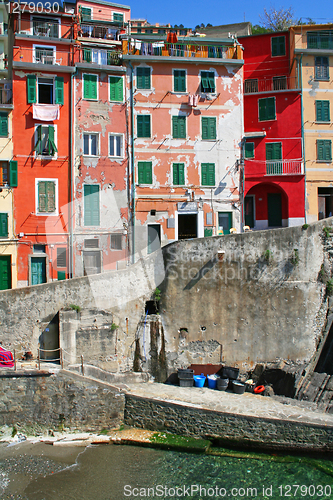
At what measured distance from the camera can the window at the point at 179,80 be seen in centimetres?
2481

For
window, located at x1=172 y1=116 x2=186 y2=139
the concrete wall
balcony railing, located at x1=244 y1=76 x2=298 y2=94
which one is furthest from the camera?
balcony railing, located at x1=244 y1=76 x2=298 y2=94

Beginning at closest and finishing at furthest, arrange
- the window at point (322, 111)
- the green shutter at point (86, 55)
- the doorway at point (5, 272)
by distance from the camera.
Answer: the doorway at point (5, 272) < the green shutter at point (86, 55) < the window at point (322, 111)

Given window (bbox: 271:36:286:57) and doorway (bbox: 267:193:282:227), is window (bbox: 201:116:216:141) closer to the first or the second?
doorway (bbox: 267:193:282:227)

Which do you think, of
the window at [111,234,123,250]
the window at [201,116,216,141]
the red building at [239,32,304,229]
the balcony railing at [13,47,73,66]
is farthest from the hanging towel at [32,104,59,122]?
the red building at [239,32,304,229]

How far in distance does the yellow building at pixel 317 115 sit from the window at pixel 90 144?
1235cm

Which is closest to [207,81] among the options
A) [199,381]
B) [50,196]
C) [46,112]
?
[46,112]

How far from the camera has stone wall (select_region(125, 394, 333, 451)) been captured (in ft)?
47.1

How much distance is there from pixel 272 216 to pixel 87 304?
14.5 metres

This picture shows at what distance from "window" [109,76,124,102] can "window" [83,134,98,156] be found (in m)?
2.40

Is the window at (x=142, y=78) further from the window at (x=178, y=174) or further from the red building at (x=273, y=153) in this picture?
the red building at (x=273, y=153)

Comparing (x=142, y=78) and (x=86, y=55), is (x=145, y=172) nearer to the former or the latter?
(x=142, y=78)

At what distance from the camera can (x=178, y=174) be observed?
2450 centimetres

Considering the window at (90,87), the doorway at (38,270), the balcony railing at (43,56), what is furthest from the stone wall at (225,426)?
the balcony railing at (43,56)

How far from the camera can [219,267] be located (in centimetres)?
1839
